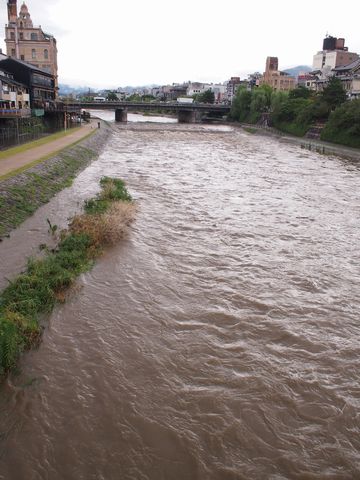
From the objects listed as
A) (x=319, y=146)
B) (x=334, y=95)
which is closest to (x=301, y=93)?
(x=334, y=95)

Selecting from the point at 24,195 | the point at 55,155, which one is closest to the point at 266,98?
the point at 55,155

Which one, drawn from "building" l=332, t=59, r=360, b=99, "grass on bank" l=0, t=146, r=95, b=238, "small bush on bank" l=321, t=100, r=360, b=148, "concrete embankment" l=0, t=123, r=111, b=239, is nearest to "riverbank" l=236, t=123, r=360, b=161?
"small bush on bank" l=321, t=100, r=360, b=148

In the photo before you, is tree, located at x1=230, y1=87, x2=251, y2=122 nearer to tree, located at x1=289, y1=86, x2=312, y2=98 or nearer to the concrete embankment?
tree, located at x1=289, y1=86, x2=312, y2=98

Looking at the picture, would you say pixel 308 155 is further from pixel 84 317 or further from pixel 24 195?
pixel 84 317

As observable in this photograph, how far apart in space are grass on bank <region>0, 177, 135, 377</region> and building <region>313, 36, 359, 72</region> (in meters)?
107

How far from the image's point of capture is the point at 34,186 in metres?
21.0

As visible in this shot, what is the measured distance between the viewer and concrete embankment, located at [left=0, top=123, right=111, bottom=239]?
1683cm

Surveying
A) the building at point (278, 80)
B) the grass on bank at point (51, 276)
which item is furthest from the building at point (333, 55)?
the grass on bank at point (51, 276)

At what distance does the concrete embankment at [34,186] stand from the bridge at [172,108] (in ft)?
181

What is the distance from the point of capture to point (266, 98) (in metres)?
93.3

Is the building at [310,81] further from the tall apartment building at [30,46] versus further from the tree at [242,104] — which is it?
the tall apartment building at [30,46]

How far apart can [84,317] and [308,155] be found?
1718 inches

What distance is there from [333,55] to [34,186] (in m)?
116

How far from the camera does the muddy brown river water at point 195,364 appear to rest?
6.71 metres
